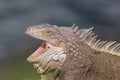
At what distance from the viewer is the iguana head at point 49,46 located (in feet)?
24.6

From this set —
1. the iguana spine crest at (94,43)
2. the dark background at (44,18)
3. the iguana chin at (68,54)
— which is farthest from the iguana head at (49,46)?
the dark background at (44,18)

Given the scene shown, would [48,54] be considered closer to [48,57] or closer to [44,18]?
[48,57]

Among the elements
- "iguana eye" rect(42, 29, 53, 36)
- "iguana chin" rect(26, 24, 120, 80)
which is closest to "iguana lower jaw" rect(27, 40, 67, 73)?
"iguana chin" rect(26, 24, 120, 80)

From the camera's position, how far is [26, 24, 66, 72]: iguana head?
7.49 m

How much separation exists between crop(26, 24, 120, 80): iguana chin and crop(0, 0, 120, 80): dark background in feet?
31.1

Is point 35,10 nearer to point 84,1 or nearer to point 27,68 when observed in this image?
point 84,1

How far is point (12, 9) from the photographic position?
2081cm

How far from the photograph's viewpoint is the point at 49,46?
7508 mm

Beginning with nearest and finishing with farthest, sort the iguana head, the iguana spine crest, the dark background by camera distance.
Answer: the iguana head → the iguana spine crest → the dark background

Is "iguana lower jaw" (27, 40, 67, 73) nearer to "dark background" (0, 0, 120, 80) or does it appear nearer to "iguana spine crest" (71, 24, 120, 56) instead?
"iguana spine crest" (71, 24, 120, 56)

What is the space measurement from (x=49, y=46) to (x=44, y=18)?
1276 cm

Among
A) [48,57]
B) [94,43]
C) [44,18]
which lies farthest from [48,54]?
[44,18]

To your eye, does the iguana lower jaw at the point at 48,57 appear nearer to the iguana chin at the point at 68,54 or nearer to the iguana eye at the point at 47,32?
the iguana chin at the point at 68,54

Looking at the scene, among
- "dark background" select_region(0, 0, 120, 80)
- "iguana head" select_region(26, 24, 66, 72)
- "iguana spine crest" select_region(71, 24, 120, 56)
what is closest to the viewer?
"iguana head" select_region(26, 24, 66, 72)
